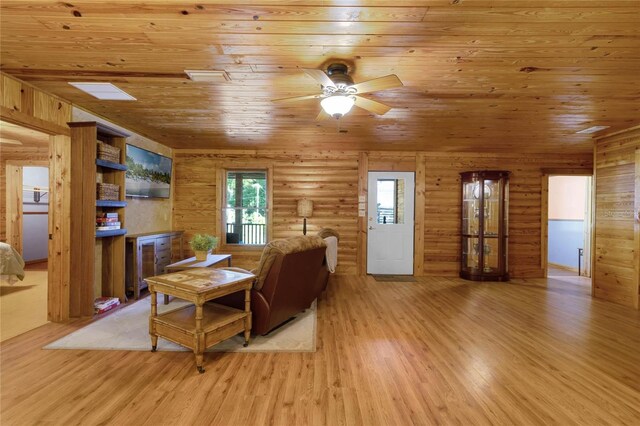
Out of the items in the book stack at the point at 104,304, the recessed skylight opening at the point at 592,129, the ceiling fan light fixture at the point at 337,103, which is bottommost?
the book stack at the point at 104,304

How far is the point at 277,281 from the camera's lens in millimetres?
2477

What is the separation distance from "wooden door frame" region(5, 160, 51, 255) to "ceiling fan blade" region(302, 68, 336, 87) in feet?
21.2

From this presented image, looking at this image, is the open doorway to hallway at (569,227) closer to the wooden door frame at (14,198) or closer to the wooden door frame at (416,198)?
the wooden door frame at (416,198)

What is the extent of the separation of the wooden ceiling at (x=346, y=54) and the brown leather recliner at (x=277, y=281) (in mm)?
1558

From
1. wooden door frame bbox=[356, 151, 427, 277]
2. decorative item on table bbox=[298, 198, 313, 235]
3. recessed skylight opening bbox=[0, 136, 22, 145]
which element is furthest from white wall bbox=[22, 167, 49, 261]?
wooden door frame bbox=[356, 151, 427, 277]

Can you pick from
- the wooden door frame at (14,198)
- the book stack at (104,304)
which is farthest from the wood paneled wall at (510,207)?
the wooden door frame at (14,198)

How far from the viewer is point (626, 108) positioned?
3053 millimetres

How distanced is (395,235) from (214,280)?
13.1 ft

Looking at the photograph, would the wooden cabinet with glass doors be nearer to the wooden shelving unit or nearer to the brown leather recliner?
the brown leather recliner

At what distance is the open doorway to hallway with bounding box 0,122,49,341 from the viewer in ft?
10.8

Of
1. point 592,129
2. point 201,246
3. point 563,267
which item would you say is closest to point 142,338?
point 201,246

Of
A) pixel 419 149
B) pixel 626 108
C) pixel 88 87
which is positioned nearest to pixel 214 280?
pixel 88 87

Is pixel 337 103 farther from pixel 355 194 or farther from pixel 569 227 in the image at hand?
pixel 569 227

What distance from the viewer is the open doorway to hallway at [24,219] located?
10.8 ft
